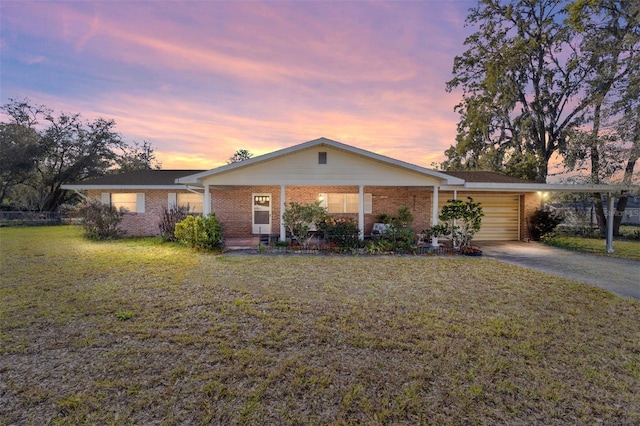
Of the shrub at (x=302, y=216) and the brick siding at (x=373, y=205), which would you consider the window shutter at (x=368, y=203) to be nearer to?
the brick siding at (x=373, y=205)

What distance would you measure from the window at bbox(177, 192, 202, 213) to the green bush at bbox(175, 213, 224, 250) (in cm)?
389

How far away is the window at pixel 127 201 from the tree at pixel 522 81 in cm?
2224

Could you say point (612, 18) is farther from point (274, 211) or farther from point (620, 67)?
point (274, 211)

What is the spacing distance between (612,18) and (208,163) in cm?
2985

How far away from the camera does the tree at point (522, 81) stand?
17703 millimetres

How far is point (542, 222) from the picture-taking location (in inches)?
514

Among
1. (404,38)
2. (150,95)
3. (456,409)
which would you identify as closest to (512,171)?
(404,38)

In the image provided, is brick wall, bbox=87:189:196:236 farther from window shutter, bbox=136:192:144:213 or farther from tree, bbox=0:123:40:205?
tree, bbox=0:123:40:205

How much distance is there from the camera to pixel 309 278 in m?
6.61

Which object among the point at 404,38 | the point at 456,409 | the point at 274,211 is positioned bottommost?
the point at 456,409

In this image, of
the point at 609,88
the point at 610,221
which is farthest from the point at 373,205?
the point at 609,88

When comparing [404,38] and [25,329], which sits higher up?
[404,38]

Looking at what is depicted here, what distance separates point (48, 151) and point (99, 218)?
753 inches

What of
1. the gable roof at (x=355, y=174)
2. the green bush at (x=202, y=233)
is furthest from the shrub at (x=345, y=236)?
the green bush at (x=202, y=233)
